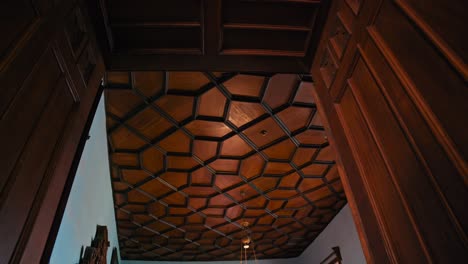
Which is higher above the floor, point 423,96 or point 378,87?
point 378,87

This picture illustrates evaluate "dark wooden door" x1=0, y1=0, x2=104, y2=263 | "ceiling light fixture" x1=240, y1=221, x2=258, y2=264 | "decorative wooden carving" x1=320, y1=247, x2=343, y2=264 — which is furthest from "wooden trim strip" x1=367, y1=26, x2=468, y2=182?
"decorative wooden carving" x1=320, y1=247, x2=343, y2=264

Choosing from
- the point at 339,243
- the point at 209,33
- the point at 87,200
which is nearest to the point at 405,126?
the point at 209,33

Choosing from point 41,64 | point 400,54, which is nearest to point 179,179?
point 41,64

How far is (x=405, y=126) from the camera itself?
1077 millimetres

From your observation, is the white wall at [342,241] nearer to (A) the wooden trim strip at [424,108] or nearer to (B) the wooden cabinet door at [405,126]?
(B) the wooden cabinet door at [405,126]

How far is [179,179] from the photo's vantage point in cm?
496

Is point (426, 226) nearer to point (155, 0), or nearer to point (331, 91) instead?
point (331, 91)

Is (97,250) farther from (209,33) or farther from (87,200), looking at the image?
(209,33)

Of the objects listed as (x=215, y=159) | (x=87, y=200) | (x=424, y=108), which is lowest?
(x=424, y=108)

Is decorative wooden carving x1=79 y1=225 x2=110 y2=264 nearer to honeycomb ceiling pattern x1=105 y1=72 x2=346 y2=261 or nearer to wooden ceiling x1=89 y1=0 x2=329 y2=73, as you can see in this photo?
honeycomb ceiling pattern x1=105 y1=72 x2=346 y2=261

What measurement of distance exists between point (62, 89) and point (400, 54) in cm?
157

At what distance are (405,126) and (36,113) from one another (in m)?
1.49

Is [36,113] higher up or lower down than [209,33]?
lower down

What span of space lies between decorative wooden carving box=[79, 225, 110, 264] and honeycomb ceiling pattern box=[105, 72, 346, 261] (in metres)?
1.08
